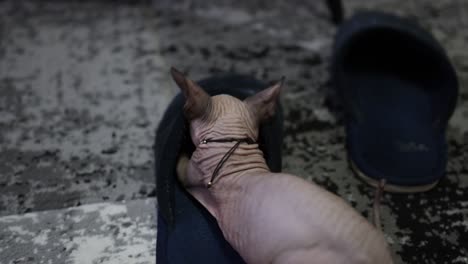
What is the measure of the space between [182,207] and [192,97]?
22cm

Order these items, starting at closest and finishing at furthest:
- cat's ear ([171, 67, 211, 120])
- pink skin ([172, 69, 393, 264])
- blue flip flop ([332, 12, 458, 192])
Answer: pink skin ([172, 69, 393, 264]) → cat's ear ([171, 67, 211, 120]) → blue flip flop ([332, 12, 458, 192])

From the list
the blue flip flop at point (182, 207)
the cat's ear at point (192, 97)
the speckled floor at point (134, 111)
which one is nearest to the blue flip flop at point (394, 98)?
the speckled floor at point (134, 111)

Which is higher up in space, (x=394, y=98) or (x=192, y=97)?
(x=192, y=97)

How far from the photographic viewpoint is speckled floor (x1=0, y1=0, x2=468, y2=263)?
3.20 ft

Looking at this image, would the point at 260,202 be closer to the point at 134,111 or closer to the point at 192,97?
the point at 192,97

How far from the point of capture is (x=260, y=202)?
2.46 ft

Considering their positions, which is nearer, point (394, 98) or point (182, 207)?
point (182, 207)

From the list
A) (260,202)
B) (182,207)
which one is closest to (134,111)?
(182,207)

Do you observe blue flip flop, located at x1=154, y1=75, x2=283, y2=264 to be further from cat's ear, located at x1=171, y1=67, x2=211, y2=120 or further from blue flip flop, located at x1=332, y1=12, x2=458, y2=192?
blue flip flop, located at x1=332, y1=12, x2=458, y2=192

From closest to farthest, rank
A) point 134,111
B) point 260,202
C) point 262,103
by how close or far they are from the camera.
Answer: point 260,202 < point 262,103 < point 134,111

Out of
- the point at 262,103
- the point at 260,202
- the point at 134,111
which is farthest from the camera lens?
the point at 134,111

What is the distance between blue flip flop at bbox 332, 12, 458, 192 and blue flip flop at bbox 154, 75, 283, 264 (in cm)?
24

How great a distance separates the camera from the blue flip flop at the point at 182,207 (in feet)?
2.83

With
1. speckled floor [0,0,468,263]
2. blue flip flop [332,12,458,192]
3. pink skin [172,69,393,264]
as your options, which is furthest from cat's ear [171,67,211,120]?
blue flip flop [332,12,458,192]
